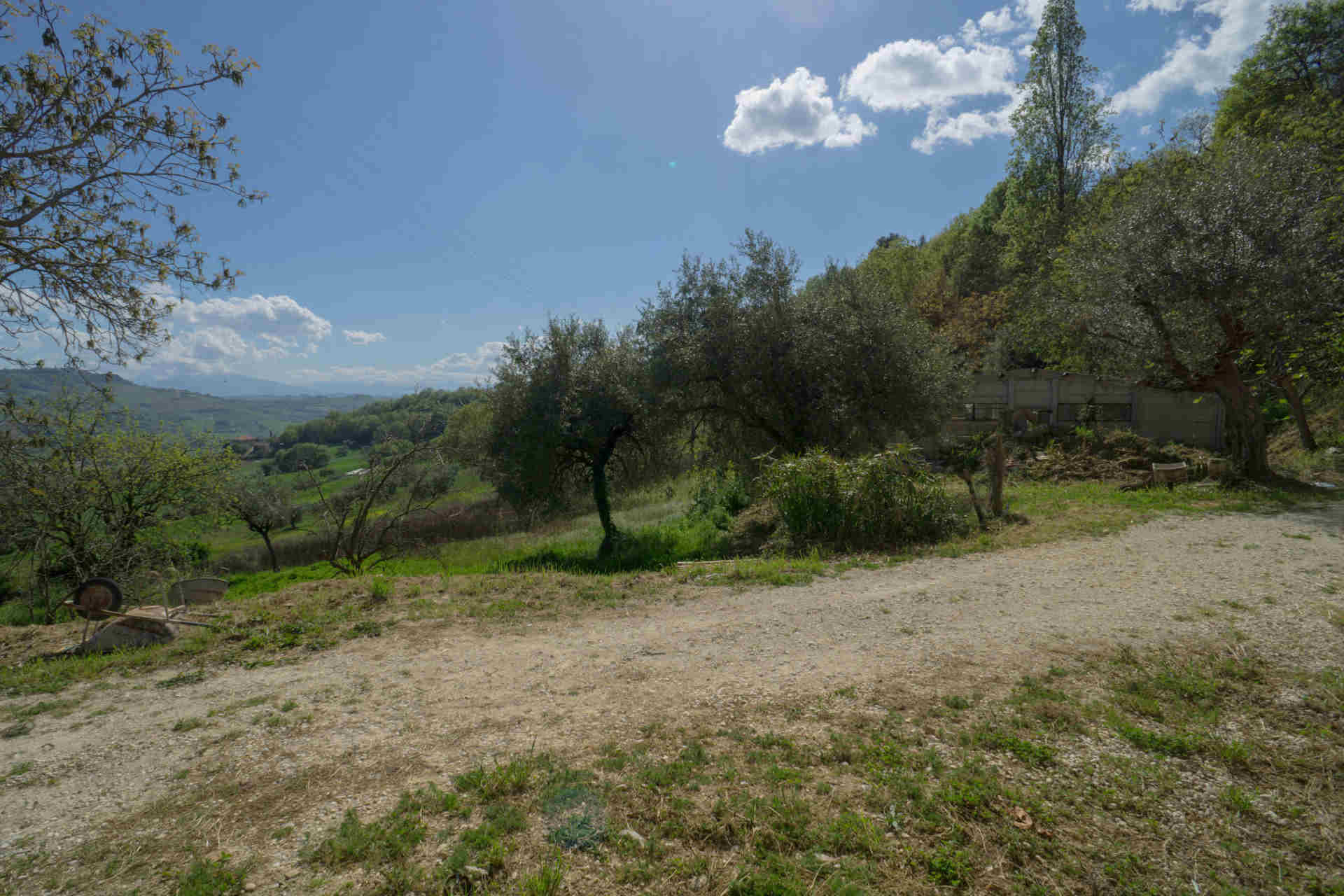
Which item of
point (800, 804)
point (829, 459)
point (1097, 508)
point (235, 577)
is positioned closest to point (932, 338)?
point (1097, 508)

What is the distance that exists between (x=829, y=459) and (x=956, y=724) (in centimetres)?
746

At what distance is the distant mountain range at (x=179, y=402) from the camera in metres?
7.06

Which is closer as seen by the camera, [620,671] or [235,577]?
[620,671]

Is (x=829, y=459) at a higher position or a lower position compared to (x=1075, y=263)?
lower

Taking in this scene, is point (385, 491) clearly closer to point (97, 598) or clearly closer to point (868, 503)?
point (97, 598)

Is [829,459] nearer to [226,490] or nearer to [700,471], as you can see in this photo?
[700,471]

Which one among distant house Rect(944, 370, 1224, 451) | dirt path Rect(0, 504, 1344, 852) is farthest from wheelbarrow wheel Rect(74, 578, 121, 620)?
distant house Rect(944, 370, 1224, 451)

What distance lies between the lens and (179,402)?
85.1 metres

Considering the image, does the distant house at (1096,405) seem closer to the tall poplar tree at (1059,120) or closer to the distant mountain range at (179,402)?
the tall poplar tree at (1059,120)

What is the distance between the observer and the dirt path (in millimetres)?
3961

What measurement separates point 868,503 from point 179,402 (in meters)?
106

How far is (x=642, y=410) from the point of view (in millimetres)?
15703

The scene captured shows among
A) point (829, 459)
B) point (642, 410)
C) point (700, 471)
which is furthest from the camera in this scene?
point (700, 471)

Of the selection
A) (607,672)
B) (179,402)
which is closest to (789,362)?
(607,672)
